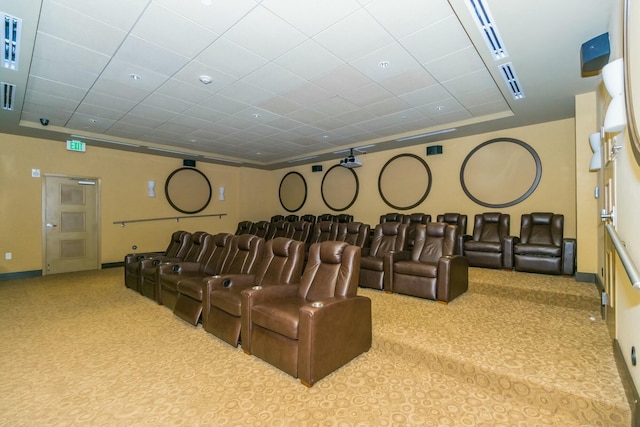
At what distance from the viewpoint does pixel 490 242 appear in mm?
5133

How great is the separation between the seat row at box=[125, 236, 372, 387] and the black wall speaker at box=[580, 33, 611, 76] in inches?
111

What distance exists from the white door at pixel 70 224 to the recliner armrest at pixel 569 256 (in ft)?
30.1

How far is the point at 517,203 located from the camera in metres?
5.73

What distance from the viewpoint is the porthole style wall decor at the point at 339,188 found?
27.4 feet

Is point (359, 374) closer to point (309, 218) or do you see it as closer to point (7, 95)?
point (7, 95)

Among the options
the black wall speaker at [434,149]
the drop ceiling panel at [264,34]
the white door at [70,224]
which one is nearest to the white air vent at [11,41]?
the drop ceiling panel at [264,34]

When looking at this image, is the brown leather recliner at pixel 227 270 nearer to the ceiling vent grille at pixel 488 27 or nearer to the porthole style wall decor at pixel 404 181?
the ceiling vent grille at pixel 488 27

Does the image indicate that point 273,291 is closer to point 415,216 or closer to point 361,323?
point 361,323

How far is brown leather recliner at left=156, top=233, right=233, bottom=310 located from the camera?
148 inches

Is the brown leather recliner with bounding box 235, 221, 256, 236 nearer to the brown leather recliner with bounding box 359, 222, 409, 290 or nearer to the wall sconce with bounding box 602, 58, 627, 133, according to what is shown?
the brown leather recliner with bounding box 359, 222, 409, 290

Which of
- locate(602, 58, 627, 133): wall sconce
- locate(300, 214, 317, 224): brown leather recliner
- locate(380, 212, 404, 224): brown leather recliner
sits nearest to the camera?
locate(602, 58, 627, 133): wall sconce

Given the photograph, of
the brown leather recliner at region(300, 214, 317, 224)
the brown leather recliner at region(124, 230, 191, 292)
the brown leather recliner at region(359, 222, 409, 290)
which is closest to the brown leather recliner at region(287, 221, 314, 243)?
the brown leather recliner at region(359, 222, 409, 290)

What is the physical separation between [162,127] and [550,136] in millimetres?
7412

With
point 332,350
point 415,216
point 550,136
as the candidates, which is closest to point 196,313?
point 332,350
